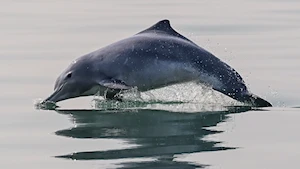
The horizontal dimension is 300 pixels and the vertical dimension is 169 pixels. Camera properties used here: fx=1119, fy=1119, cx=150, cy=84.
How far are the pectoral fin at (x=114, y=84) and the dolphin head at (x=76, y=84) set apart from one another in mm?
229

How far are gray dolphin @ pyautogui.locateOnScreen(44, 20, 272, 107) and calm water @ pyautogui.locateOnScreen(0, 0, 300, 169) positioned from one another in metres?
0.20

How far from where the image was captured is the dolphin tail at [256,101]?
12.9 metres

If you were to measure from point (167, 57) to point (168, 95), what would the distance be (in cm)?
46

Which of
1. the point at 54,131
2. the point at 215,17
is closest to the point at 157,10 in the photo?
the point at 215,17

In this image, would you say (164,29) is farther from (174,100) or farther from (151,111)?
(151,111)

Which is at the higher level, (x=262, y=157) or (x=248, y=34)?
(x=248, y=34)

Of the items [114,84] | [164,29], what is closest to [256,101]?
[114,84]

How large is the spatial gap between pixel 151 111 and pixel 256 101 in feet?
4.48

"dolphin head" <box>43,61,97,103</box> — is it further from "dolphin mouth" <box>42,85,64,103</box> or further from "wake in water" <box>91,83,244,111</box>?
"wake in water" <box>91,83,244,111</box>

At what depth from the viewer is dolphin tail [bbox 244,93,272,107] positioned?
1291 cm

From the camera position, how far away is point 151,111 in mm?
12352

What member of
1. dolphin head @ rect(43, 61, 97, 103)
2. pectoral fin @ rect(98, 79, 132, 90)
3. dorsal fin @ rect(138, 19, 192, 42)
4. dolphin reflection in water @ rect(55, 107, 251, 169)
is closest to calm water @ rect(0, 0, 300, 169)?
dolphin reflection in water @ rect(55, 107, 251, 169)

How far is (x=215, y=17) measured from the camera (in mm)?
22656

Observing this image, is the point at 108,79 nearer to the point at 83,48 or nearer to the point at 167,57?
the point at 167,57
